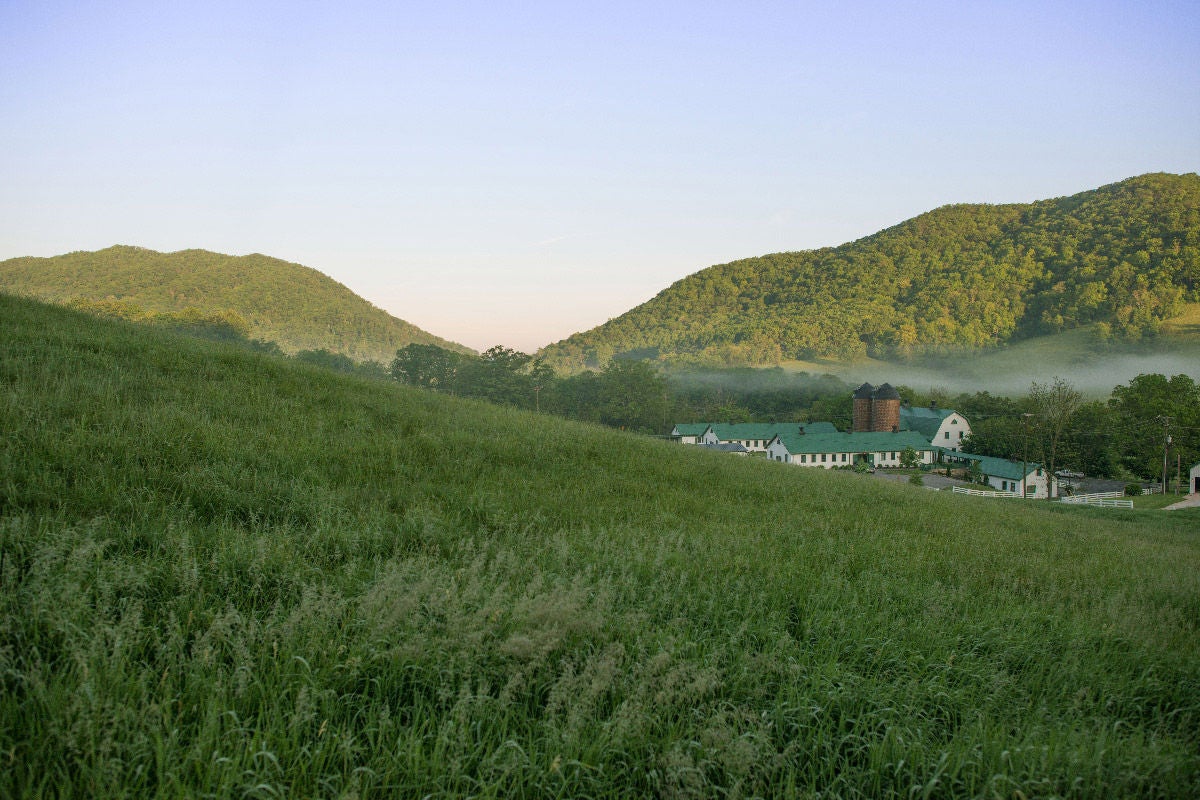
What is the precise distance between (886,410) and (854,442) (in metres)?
8.64

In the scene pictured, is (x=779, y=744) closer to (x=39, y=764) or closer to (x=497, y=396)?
(x=39, y=764)

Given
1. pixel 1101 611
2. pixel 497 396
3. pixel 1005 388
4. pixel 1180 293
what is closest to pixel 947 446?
pixel 497 396

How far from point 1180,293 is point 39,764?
192951 mm

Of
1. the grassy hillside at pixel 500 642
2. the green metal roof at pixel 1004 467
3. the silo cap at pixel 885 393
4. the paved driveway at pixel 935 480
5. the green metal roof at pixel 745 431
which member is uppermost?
the silo cap at pixel 885 393

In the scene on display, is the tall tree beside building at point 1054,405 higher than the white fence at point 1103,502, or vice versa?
the tall tree beside building at point 1054,405

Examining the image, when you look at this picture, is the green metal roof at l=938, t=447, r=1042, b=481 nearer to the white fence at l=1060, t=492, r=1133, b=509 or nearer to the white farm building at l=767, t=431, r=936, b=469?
the white farm building at l=767, t=431, r=936, b=469

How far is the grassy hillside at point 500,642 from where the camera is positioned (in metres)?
2.25

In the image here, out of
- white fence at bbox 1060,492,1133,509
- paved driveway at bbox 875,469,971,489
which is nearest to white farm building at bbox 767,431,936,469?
paved driveway at bbox 875,469,971,489

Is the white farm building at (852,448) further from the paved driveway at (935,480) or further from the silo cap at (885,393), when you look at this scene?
the silo cap at (885,393)

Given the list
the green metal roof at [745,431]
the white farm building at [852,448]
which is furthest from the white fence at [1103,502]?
the green metal roof at [745,431]

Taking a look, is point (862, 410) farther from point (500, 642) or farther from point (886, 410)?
point (500, 642)

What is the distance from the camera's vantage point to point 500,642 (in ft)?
9.68

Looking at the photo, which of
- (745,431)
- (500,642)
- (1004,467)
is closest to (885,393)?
(745,431)

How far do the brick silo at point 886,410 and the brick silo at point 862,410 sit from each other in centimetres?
111
